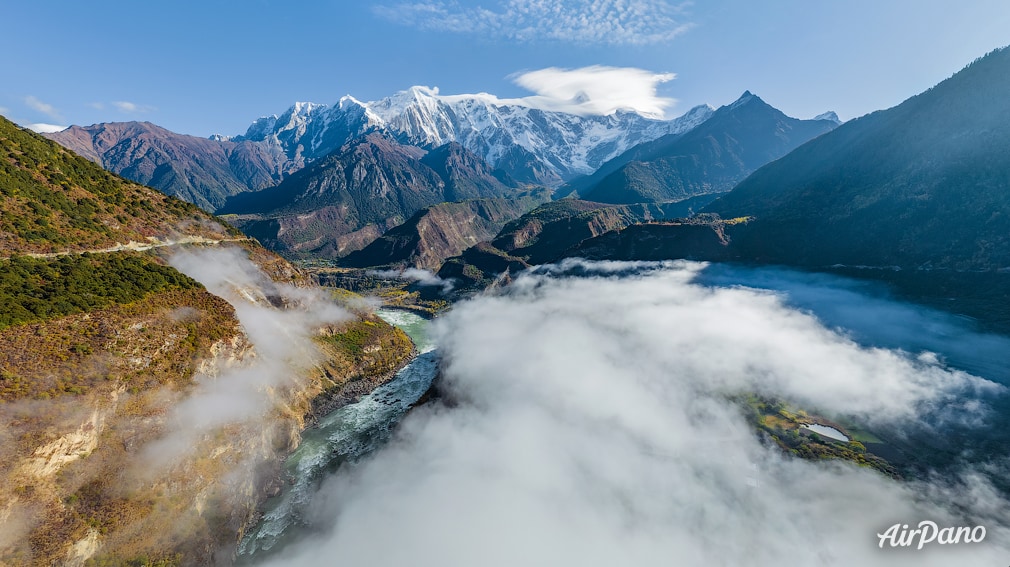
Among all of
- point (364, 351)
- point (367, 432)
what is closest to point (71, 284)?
point (367, 432)

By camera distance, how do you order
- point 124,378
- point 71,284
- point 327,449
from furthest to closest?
1. point 327,449
2. point 71,284
3. point 124,378

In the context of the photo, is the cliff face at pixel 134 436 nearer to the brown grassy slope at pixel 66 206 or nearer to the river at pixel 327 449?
the river at pixel 327 449

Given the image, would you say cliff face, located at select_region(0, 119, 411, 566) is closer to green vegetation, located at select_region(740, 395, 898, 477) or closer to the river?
the river

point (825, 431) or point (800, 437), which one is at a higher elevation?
point (800, 437)

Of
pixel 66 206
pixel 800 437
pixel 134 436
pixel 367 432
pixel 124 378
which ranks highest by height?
pixel 66 206

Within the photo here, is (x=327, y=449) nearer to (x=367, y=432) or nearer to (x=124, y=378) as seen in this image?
(x=367, y=432)

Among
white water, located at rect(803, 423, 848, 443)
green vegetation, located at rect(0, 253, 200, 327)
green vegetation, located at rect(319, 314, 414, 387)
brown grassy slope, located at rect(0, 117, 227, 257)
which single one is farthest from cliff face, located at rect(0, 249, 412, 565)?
white water, located at rect(803, 423, 848, 443)
